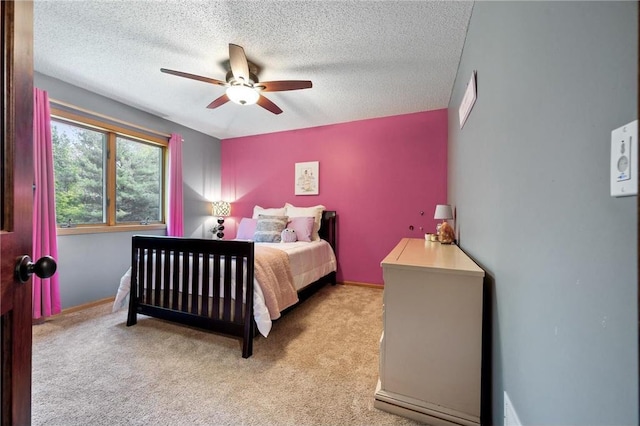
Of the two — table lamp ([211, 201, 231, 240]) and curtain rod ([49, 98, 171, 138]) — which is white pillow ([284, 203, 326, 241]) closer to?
table lamp ([211, 201, 231, 240])

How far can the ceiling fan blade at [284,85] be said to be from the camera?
2.05 metres

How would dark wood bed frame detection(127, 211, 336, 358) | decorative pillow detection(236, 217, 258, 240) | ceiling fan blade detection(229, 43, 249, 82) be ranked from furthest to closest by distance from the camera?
decorative pillow detection(236, 217, 258, 240)
dark wood bed frame detection(127, 211, 336, 358)
ceiling fan blade detection(229, 43, 249, 82)

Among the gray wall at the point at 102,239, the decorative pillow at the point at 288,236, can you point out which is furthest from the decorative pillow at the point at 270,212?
the gray wall at the point at 102,239

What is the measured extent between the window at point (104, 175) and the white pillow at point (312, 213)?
185 cm

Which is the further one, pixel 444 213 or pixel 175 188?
pixel 175 188

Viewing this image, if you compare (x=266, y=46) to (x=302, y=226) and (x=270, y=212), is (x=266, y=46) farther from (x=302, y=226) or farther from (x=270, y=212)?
(x=270, y=212)

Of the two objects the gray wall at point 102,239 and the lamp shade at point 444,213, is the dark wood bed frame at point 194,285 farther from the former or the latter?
the lamp shade at point 444,213

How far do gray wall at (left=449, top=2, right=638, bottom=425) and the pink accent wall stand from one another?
219 cm

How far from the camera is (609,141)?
46 cm

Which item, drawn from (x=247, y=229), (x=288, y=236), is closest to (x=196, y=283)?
(x=288, y=236)

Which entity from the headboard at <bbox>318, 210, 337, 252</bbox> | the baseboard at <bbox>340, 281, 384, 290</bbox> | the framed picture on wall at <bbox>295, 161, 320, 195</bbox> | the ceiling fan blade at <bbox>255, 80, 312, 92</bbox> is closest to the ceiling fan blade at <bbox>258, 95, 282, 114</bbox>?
the ceiling fan blade at <bbox>255, 80, 312, 92</bbox>

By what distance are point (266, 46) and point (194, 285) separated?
6.65 feet

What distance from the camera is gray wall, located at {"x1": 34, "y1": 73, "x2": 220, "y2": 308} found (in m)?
2.54

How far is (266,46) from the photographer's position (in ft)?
6.51
